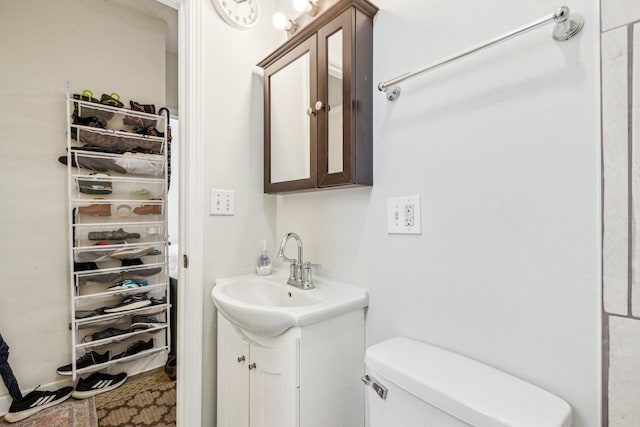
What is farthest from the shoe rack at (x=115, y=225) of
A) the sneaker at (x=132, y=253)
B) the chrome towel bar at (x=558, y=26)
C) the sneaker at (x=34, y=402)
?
the chrome towel bar at (x=558, y=26)

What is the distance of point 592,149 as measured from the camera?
1.96ft

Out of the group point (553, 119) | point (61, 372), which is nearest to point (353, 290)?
point (553, 119)

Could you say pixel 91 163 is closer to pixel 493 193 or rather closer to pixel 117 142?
pixel 117 142

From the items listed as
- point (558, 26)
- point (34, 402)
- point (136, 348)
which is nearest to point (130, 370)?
point (136, 348)

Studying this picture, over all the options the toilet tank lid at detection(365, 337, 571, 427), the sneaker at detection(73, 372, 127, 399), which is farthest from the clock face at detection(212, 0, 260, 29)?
the sneaker at detection(73, 372, 127, 399)

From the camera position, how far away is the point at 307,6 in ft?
4.08

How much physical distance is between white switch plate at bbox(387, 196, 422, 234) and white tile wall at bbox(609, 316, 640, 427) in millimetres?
478

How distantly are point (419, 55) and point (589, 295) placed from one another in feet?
2.66

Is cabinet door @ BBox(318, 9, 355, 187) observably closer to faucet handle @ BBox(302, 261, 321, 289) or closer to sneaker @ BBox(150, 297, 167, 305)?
faucet handle @ BBox(302, 261, 321, 289)

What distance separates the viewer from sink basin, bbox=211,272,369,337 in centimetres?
84

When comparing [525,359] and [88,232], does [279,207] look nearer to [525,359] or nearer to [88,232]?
[525,359]

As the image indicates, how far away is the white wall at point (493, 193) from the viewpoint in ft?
2.01

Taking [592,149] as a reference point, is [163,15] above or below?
above

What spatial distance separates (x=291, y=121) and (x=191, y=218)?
623 mm
